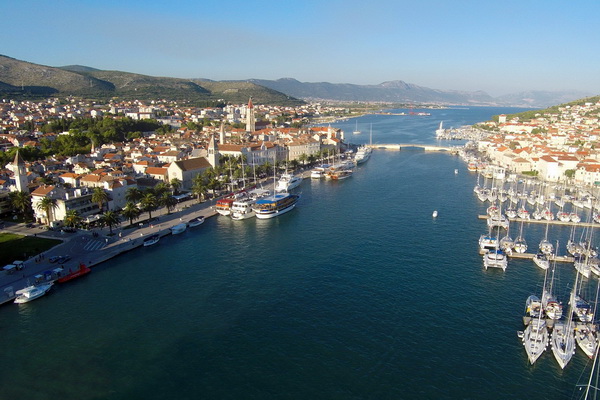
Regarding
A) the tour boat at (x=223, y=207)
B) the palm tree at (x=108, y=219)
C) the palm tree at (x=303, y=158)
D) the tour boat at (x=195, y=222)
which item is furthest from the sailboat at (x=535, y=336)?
the palm tree at (x=303, y=158)

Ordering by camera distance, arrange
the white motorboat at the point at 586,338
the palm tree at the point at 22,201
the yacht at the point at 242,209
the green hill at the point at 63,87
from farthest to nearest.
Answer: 1. the green hill at the point at 63,87
2. the yacht at the point at 242,209
3. the palm tree at the point at 22,201
4. the white motorboat at the point at 586,338

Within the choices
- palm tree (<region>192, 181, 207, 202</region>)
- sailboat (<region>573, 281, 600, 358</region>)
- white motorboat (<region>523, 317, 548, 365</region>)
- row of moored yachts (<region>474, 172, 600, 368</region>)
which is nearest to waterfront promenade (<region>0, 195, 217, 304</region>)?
palm tree (<region>192, 181, 207, 202</region>)

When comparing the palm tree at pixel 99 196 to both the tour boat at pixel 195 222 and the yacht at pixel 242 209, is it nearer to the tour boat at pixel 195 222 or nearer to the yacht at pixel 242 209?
the tour boat at pixel 195 222

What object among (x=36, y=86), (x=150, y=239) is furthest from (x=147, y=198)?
(x=36, y=86)

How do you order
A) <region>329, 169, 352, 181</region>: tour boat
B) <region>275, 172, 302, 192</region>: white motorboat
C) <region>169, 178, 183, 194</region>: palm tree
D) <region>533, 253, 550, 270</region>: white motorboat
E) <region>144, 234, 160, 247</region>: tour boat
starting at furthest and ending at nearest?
1. <region>329, 169, 352, 181</region>: tour boat
2. <region>275, 172, 302, 192</region>: white motorboat
3. <region>169, 178, 183, 194</region>: palm tree
4. <region>144, 234, 160, 247</region>: tour boat
5. <region>533, 253, 550, 270</region>: white motorboat

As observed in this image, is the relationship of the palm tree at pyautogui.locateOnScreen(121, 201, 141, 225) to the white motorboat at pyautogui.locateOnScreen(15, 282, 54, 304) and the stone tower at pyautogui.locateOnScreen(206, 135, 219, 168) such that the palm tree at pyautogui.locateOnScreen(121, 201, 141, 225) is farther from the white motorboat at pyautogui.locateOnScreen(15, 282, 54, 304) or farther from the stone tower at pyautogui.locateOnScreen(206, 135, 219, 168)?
the stone tower at pyautogui.locateOnScreen(206, 135, 219, 168)

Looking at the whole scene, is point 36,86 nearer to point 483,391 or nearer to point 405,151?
point 405,151

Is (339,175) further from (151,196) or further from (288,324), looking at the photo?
(288,324)
